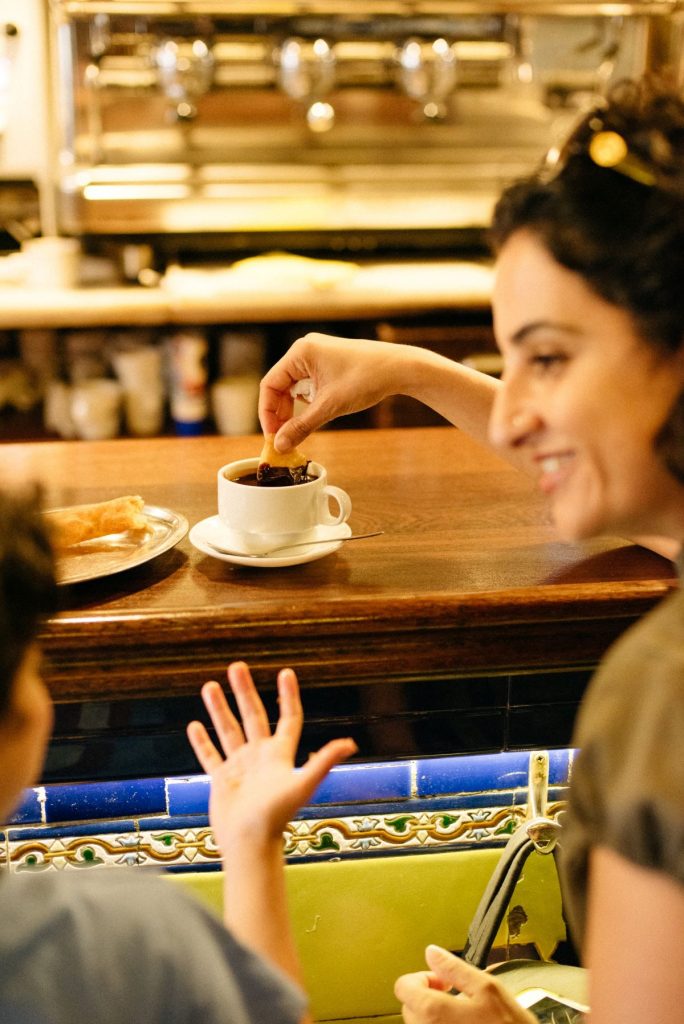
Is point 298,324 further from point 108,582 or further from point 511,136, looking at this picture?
point 108,582

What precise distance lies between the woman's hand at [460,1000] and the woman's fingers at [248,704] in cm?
31

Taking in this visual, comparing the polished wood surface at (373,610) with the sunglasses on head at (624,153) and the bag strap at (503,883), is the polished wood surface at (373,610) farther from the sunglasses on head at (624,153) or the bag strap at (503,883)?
the sunglasses on head at (624,153)

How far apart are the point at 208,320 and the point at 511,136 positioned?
50.8 inches

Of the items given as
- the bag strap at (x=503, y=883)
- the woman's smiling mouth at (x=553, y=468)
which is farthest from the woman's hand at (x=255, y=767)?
the bag strap at (x=503, y=883)

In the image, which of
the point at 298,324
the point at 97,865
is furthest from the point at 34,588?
the point at 298,324

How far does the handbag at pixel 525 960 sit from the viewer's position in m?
1.38

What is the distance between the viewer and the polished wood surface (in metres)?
1.29

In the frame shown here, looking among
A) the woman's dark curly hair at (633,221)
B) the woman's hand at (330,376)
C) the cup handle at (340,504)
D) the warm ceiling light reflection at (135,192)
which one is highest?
the woman's dark curly hair at (633,221)

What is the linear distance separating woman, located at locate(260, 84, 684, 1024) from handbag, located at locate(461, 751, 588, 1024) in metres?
0.23

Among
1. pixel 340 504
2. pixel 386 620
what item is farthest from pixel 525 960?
pixel 340 504

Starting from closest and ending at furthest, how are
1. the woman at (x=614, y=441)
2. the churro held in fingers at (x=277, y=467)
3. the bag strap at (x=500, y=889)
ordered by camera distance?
the woman at (x=614, y=441)
the bag strap at (x=500, y=889)
the churro held in fingers at (x=277, y=467)

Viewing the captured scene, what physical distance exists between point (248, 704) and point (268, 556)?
281 millimetres

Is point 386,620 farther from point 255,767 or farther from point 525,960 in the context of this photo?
point 525,960

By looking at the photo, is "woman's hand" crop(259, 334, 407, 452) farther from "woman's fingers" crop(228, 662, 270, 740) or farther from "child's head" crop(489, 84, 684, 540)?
"child's head" crop(489, 84, 684, 540)
